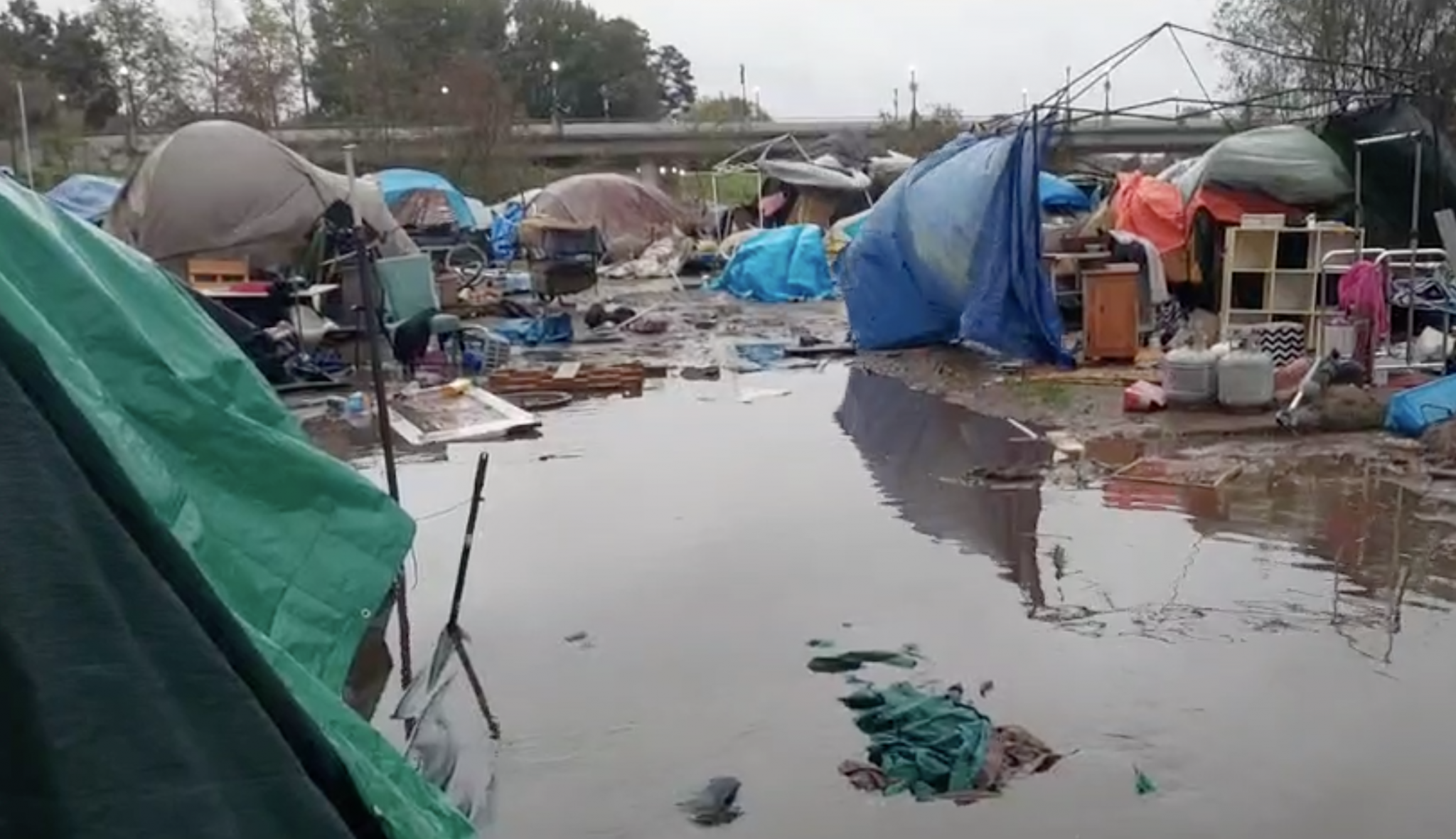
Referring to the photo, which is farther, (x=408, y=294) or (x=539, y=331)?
(x=539, y=331)

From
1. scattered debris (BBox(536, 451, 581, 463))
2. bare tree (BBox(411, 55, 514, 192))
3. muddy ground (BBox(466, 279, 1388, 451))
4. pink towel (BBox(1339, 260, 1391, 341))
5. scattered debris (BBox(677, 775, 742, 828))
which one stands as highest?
bare tree (BBox(411, 55, 514, 192))

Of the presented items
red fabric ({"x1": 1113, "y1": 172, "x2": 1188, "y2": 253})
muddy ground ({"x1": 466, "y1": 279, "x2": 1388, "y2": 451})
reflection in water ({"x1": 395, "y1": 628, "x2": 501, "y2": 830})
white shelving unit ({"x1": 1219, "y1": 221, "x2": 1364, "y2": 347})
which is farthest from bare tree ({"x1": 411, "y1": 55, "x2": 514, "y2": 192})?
reflection in water ({"x1": 395, "y1": 628, "x2": 501, "y2": 830})

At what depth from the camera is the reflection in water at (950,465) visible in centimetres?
755

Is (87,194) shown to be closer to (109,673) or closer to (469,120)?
(469,120)

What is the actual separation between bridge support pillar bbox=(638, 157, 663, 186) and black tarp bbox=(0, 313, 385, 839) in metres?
40.8

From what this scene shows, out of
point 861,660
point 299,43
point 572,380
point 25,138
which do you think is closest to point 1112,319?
point 572,380

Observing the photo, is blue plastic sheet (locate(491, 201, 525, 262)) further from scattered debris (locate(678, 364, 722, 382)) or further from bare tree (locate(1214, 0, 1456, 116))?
bare tree (locate(1214, 0, 1456, 116))

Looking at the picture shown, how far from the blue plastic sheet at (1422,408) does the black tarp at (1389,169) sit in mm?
5525

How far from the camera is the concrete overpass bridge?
34.0 meters

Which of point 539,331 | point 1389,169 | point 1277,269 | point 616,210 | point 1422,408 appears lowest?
point 539,331

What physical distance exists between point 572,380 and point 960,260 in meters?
4.13

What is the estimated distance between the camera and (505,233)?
29.7 m

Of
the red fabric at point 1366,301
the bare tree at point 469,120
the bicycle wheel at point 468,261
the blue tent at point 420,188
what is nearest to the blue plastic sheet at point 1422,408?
the red fabric at point 1366,301

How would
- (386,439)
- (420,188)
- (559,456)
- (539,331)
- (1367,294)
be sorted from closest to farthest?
(386,439) < (559,456) < (1367,294) < (539,331) < (420,188)
